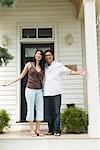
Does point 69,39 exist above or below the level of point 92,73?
above

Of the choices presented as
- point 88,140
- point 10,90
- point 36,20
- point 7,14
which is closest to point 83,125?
point 88,140

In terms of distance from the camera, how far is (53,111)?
554cm

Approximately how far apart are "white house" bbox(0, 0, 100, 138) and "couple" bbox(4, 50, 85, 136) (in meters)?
1.66

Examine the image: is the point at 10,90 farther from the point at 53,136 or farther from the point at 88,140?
the point at 88,140

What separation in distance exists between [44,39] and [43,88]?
2.06 metres

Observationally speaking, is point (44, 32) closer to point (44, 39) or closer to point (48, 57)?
point (44, 39)

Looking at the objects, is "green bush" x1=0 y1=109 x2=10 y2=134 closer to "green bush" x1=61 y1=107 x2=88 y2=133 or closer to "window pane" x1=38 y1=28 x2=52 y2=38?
"green bush" x1=61 y1=107 x2=88 y2=133

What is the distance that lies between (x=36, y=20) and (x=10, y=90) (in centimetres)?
175

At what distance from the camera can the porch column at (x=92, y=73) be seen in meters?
5.29

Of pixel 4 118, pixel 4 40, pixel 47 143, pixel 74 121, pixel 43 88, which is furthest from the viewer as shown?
pixel 4 40

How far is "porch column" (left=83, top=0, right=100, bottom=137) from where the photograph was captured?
5.29m

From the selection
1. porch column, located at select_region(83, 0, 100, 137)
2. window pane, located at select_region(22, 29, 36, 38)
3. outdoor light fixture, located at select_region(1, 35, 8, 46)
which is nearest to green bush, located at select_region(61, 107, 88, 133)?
porch column, located at select_region(83, 0, 100, 137)

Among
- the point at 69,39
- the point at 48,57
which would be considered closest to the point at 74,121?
the point at 48,57

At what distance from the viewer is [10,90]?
7191 millimetres
